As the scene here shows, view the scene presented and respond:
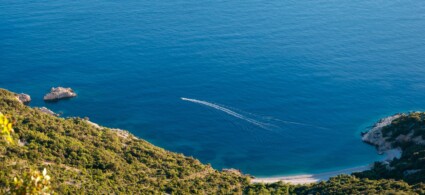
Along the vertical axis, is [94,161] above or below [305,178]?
below

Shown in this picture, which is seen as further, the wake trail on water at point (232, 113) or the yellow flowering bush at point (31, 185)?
the wake trail on water at point (232, 113)

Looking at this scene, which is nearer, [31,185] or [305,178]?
[31,185]

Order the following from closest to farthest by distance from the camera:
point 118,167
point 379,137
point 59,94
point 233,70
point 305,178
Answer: point 118,167, point 305,178, point 379,137, point 59,94, point 233,70

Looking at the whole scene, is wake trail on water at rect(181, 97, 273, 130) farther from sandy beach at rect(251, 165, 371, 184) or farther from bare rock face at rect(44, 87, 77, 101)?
bare rock face at rect(44, 87, 77, 101)

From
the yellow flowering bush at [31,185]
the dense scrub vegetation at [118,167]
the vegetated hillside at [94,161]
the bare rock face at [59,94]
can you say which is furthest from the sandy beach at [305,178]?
the yellow flowering bush at [31,185]

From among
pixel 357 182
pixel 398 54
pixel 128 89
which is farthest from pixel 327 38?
pixel 357 182

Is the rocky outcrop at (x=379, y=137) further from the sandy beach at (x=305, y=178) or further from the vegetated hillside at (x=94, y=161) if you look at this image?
the vegetated hillside at (x=94, y=161)

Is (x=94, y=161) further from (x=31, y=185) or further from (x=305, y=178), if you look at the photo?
(x=31, y=185)

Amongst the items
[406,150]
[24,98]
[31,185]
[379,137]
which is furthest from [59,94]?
[31,185]
